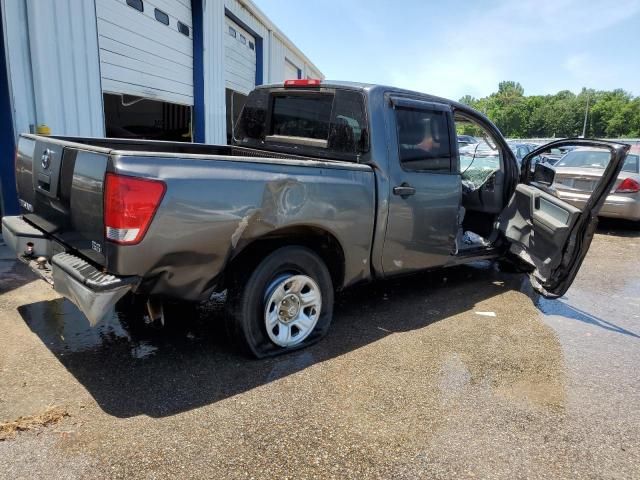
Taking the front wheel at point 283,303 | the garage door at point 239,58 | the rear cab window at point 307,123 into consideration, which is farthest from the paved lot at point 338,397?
the garage door at point 239,58

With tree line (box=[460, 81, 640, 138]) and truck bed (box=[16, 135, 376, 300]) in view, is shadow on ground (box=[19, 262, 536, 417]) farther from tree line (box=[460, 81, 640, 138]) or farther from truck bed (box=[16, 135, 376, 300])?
tree line (box=[460, 81, 640, 138])

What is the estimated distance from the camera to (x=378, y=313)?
14.8 ft

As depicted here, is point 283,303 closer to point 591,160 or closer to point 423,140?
point 423,140

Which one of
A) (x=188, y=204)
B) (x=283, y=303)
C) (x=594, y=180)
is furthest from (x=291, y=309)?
(x=594, y=180)

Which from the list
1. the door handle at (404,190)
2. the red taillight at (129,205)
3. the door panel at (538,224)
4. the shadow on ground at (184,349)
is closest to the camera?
the red taillight at (129,205)

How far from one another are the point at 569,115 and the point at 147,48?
115 metres

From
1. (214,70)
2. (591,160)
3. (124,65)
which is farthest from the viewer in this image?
(214,70)

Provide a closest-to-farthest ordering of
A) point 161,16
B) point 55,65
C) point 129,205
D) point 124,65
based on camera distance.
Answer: point 129,205 → point 55,65 → point 124,65 → point 161,16

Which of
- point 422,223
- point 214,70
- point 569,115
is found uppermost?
point 569,115

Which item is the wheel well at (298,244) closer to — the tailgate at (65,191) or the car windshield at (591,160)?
the tailgate at (65,191)

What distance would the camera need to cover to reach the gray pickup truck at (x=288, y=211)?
2674 mm

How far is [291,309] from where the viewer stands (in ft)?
11.6

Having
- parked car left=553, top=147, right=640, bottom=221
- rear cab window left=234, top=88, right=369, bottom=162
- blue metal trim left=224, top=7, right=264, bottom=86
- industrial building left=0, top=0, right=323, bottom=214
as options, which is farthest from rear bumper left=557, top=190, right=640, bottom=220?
blue metal trim left=224, top=7, right=264, bottom=86

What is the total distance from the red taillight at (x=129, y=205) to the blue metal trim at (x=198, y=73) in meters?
8.06
